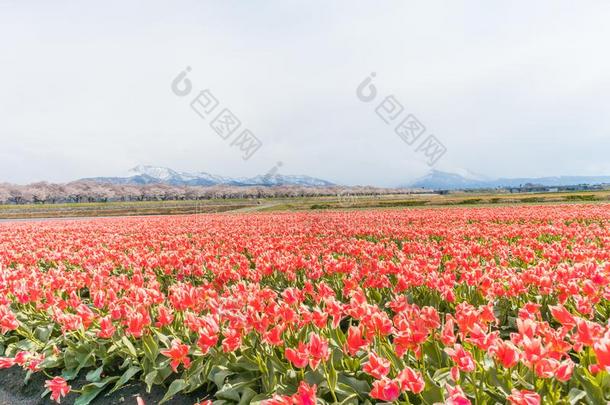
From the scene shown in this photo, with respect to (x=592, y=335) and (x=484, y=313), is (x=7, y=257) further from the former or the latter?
(x=592, y=335)

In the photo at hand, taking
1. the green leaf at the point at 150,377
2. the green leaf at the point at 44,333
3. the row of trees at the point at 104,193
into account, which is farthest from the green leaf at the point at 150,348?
the row of trees at the point at 104,193

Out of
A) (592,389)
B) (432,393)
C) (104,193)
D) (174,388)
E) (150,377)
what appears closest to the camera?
(592,389)

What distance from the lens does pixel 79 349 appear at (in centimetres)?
484

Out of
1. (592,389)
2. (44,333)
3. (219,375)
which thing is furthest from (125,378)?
(592,389)

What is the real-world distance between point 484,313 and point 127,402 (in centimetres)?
374

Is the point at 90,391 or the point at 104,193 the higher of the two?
the point at 104,193

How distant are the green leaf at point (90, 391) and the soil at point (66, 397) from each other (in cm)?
9

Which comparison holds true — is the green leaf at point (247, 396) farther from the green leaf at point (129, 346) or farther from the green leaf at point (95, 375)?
the green leaf at point (95, 375)

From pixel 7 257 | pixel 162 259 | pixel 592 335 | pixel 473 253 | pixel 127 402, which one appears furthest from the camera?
pixel 7 257

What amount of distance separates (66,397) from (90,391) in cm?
44

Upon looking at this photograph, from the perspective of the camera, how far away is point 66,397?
4395 mm

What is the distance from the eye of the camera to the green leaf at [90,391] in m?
4.12

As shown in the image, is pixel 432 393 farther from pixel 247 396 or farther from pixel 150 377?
pixel 150 377

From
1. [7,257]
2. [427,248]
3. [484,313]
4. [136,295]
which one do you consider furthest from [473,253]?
[7,257]
